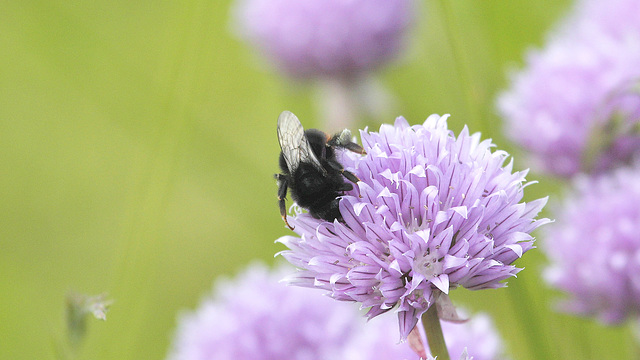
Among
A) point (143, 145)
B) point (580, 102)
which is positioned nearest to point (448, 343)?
point (580, 102)

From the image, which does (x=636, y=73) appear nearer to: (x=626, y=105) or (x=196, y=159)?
(x=626, y=105)

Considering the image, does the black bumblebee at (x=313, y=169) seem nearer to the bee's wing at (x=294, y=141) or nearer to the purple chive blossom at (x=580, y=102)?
the bee's wing at (x=294, y=141)

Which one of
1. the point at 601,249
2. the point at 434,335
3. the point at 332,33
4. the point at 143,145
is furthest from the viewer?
the point at 143,145

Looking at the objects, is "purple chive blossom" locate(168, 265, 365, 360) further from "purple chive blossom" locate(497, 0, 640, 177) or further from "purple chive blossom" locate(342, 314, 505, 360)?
"purple chive blossom" locate(497, 0, 640, 177)

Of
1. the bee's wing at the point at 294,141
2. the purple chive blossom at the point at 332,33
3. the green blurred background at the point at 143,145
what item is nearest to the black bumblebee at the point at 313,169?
the bee's wing at the point at 294,141

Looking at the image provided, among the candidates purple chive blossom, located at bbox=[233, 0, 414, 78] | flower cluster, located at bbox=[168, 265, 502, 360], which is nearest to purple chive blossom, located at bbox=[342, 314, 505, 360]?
flower cluster, located at bbox=[168, 265, 502, 360]

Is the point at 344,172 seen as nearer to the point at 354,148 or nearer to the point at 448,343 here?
the point at 354,148
